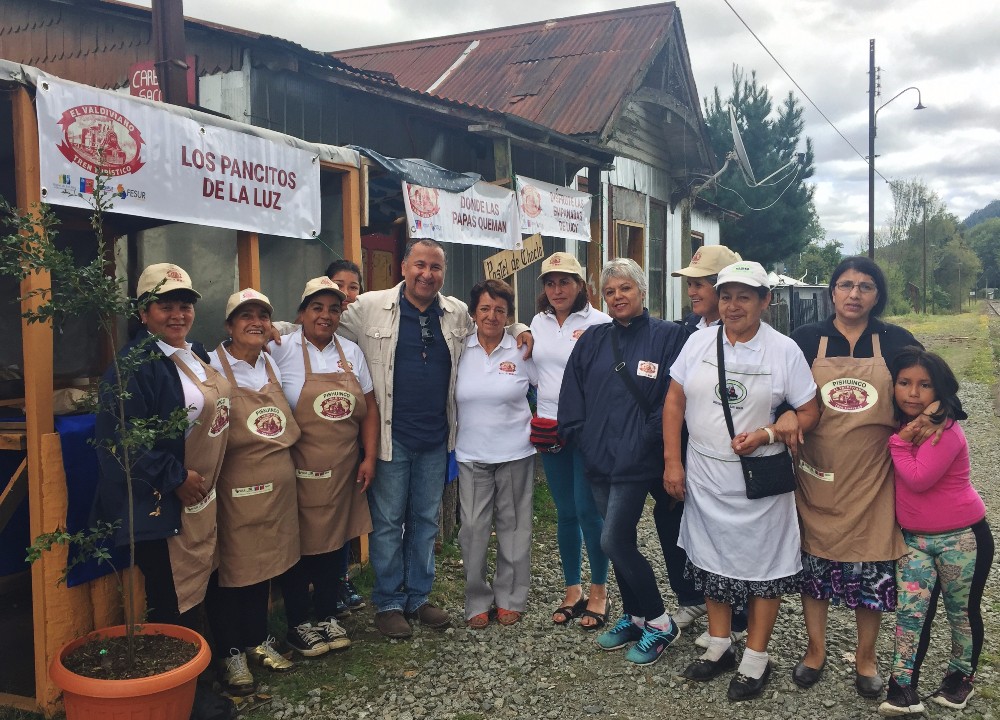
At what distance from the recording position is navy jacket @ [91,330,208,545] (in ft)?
9.35

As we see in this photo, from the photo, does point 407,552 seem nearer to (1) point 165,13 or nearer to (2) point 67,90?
(2) point 67,90

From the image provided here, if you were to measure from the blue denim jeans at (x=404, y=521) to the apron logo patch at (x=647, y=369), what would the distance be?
43.7 inches

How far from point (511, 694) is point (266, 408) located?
1705mm

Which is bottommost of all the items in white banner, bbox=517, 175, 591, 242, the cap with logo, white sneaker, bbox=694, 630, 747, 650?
white sneaker, bbox=694, 630, 747, 650

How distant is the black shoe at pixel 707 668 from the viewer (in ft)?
11.4

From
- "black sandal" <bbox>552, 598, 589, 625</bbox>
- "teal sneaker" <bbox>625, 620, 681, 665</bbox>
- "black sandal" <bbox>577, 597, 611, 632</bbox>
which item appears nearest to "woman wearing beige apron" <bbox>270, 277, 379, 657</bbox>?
"black sandal" <bbox>552, 598, 589, 625</bbox>

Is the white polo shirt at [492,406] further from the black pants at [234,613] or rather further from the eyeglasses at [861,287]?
the eyeglasses at [861,287]

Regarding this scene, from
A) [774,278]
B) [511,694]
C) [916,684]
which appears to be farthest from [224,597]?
[774,278]

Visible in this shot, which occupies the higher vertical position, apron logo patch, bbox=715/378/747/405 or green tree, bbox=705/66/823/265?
green tree, bbox=705/66/823/265

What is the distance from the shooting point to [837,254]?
2424 inches

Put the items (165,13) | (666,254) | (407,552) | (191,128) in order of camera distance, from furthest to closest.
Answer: (666,254), (165,13), (407,552), (191,128)

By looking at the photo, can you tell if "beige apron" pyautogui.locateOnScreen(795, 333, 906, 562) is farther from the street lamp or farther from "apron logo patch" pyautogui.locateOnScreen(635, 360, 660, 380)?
the street lamp

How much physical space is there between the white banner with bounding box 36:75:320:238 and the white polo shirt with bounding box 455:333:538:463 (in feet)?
4.39

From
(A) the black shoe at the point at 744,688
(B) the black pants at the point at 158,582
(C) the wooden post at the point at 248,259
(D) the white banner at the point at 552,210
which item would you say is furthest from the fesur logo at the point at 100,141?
(D) the white banner at the point at 552,210
